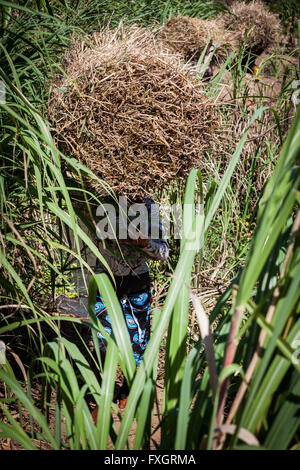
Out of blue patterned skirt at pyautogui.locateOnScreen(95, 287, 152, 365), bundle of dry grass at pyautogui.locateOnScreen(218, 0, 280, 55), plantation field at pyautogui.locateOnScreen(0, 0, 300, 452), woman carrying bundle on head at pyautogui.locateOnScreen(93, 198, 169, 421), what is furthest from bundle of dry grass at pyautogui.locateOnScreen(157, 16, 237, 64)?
blue patterned skirt at pyautogui.locateOnScreen(95, 287, 152, 365)

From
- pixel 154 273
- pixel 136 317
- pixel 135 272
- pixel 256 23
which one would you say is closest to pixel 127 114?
pixel 135 272

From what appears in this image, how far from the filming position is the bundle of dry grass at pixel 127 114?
174cm

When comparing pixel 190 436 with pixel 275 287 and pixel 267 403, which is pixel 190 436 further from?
pixel 275 287

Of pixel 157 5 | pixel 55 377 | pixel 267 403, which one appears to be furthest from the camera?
pixel 157 5

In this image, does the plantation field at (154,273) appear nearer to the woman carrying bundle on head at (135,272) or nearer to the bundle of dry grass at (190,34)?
the woman carrying bundle on head at (135,272)

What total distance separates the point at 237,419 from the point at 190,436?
0.13 metres

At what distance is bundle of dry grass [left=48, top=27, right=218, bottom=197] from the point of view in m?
1.74

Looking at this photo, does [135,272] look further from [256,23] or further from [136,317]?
[256,23]

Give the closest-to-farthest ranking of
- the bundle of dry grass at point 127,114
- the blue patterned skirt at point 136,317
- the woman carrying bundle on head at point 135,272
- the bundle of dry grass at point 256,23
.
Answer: the bundle of dry grass at point 127,114 < the woman carrying bundle on head at point 135,272 < the blue patterned skirt at point 136,317 < the bundle of dry grass at point 256,23

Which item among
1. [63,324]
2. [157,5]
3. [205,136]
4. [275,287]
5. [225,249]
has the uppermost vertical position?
[157,5]

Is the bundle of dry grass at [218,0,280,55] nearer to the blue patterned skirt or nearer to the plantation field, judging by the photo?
the plantation field

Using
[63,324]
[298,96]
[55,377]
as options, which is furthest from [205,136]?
[63,324]

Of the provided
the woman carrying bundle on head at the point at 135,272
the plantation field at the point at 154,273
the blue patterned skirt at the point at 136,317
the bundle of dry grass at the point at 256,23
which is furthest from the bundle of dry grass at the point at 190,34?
the blue patterned skirt at the point at 136,317

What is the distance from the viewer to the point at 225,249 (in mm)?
3203
